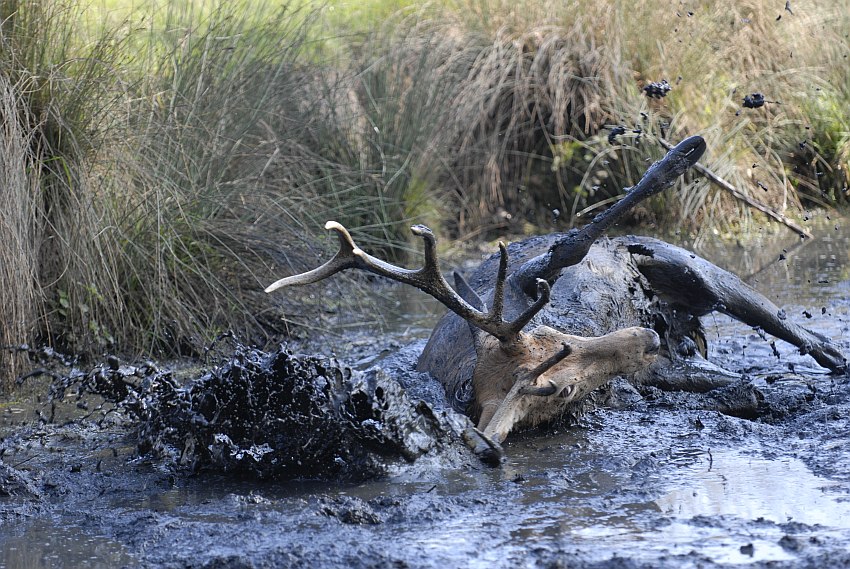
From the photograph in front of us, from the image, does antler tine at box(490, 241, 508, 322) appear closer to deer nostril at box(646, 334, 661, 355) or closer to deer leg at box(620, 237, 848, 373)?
deer nostril at box(646, 334, 661, 355)

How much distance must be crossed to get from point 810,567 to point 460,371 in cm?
190

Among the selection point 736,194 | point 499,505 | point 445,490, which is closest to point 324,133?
point 736,194

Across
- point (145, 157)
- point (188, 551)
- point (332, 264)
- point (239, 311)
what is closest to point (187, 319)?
point (239, 311)

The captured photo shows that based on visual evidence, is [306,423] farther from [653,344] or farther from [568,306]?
[568,306]

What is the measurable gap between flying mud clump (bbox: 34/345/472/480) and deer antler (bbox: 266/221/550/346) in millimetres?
337

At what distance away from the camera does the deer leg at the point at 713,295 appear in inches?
212

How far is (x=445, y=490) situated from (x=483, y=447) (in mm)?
232

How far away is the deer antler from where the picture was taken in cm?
381

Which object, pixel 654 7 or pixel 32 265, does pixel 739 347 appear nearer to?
pixel 32 265

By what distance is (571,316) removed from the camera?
4809mm

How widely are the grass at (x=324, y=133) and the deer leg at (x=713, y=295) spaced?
1.73 m


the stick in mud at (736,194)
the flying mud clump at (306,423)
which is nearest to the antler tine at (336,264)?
the flying mud clump at (306,423)

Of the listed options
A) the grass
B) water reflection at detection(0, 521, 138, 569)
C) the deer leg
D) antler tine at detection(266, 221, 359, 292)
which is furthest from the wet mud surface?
the grass

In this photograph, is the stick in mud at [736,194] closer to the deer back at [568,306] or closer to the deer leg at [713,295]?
the deer leg at [713,295]
